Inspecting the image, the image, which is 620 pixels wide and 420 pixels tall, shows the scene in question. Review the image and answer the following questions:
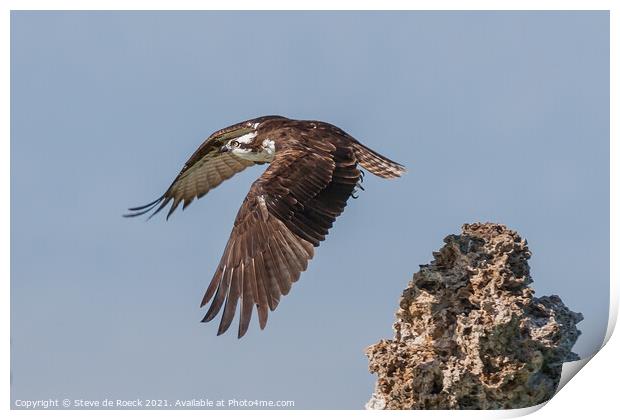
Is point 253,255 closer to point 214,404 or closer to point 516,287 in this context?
point 214,404

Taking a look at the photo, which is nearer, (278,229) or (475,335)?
(475,335)

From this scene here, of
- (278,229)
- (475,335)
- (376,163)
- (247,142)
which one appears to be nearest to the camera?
(475,335)

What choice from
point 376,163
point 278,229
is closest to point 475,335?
point 278,229

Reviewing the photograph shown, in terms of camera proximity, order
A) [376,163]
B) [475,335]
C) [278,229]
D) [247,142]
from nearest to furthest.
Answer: [475,335] → [278,229] → [376,163] → [247,142]

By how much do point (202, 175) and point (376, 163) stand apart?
181 centimetres

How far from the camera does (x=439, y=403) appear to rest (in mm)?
5957

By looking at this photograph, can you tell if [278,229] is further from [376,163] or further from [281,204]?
[376,163]

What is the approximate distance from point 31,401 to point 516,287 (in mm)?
3384

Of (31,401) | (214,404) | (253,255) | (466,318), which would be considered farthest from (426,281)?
(31,401)

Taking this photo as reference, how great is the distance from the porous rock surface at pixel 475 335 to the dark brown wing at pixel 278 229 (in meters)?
0.73

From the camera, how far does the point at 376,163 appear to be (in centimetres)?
730

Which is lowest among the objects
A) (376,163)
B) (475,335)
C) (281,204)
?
(475,335)

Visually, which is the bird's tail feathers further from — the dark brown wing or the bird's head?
the bird's head

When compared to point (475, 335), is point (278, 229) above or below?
above
